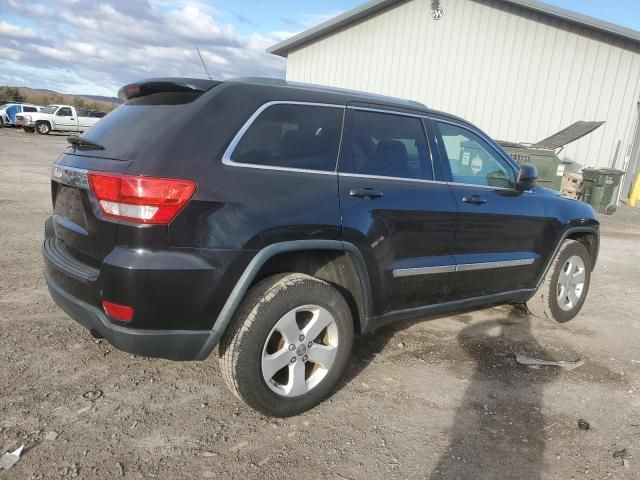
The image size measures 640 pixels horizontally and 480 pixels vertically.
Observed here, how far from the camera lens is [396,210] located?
318 cm

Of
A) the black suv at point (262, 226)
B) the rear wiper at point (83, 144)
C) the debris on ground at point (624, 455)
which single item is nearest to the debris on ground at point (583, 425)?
the debris on ground at point (624, 455)

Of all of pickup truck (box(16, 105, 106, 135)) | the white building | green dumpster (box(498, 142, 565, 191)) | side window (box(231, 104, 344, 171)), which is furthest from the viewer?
pickup truck (box(16, 105, 106, 135))

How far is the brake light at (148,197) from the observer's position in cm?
239

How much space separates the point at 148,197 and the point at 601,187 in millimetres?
13101

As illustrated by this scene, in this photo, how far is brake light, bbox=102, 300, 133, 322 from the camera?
2.44 m

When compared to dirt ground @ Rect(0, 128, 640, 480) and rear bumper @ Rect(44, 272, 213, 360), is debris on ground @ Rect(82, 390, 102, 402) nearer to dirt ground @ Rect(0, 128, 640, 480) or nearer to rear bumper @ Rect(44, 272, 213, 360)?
dirt ground @ Rect(0, 128, 640, 480)

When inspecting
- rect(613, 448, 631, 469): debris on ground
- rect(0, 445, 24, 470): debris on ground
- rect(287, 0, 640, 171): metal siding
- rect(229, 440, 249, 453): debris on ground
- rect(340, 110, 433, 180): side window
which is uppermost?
rect(287, 0, 640, 171): metal siding

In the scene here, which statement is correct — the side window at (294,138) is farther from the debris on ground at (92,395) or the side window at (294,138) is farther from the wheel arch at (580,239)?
the wheel arch at (580,239)

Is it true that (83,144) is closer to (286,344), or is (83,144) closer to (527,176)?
(286,344)

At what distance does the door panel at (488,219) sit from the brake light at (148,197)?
198 cm

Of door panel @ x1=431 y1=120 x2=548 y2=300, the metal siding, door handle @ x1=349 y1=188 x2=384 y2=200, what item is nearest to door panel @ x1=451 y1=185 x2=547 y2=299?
door panel @ x1=431 y1=120 x2=548 y2=300

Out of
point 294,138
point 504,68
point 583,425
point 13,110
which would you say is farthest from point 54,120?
point 583,425

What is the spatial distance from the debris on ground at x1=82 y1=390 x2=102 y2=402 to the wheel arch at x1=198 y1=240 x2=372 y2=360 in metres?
0.87

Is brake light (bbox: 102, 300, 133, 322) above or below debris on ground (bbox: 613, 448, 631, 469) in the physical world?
above
